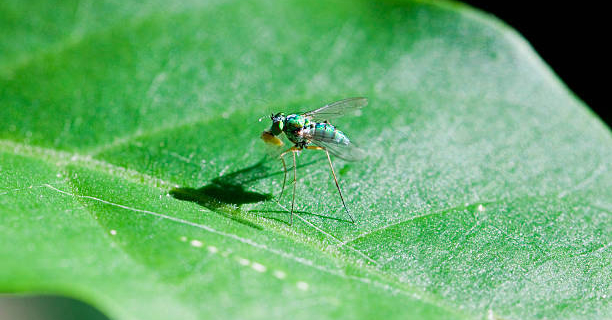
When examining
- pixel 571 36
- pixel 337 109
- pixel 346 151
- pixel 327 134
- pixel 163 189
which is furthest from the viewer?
pixel 571 36

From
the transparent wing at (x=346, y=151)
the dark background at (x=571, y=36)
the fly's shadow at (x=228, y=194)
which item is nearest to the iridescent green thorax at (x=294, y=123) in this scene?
the transparent wing at (x=346, y=151)

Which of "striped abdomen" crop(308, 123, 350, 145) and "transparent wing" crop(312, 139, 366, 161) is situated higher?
"striped abdomen" crop(308, 123, 350, 145)

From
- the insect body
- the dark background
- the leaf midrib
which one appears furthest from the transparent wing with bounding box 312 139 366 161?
the dark background

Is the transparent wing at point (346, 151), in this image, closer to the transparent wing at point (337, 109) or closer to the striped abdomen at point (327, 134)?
the striped abdomen at point (327, 134)

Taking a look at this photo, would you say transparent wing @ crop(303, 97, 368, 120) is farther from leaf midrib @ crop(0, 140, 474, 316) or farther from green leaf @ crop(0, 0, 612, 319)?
leaf midrib @ crop(0, 140, 474, 316)

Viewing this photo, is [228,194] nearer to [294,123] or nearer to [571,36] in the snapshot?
[294,123]

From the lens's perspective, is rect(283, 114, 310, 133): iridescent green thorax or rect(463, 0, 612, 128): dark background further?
rect(463, 0, 612, 128): dark background

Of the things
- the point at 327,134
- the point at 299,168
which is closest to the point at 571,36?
the point at 327,134
